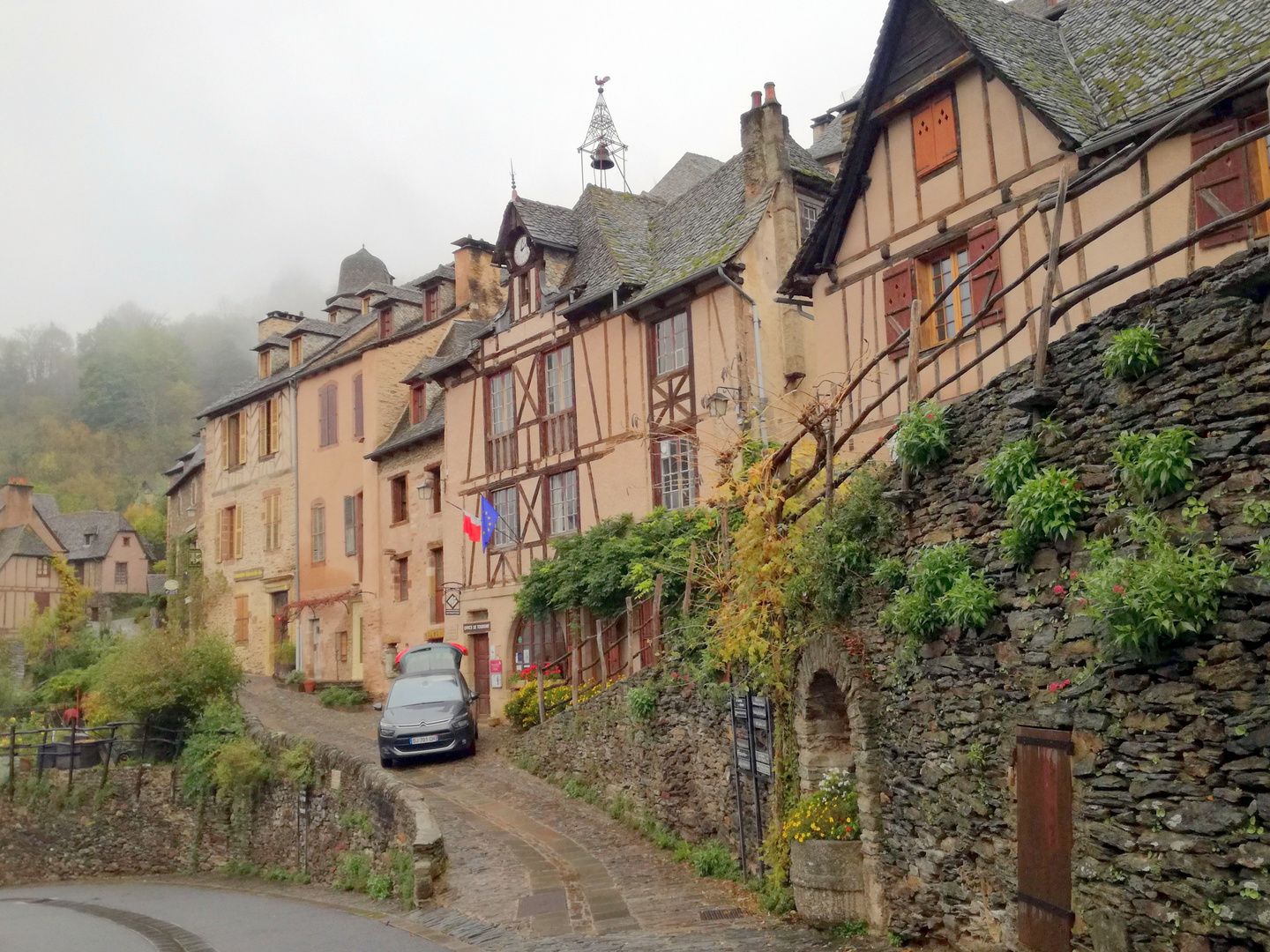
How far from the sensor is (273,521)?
3462 cm

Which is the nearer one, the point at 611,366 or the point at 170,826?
the point at 611,366

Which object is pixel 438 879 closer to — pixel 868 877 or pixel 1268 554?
pixel 868 877

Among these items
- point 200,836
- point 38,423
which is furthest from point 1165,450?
point 38,423

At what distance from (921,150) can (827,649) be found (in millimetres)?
7656

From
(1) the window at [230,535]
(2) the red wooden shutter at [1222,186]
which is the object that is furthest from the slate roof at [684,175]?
(2) the red wooden shutter at [1222,186]

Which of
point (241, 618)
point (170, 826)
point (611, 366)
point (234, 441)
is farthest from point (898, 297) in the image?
point (234, 441)

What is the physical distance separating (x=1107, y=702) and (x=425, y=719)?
1477 centimetres

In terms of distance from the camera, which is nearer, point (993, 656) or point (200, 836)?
point (993, 656)

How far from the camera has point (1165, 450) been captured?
6027 millimetres

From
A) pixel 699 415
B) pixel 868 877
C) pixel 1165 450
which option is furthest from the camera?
pixel 699 415

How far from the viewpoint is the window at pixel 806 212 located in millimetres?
20016

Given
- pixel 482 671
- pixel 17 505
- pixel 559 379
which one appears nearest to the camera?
pixel 559 379

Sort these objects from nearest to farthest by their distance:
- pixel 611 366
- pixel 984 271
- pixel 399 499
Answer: pixel 984 271 < pixel 611 366 < pixel 399 499

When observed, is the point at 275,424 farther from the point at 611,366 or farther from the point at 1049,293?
the point at 1049,293
